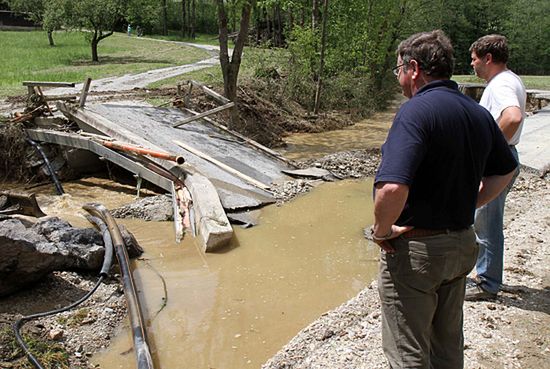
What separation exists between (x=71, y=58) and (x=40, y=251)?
28.0 m

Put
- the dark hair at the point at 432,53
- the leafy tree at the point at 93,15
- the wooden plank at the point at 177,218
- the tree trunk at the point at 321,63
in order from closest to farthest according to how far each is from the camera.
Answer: the dark hair at the point at 432,53 < the wooden plank at the point at 177,218 < the tree trunk at the point at 321,63 < the leafy tree at the point at 93,15

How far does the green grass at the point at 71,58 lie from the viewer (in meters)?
21.9

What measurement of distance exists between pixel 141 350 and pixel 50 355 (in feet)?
2.52

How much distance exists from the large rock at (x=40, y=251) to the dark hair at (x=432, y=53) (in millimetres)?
4483

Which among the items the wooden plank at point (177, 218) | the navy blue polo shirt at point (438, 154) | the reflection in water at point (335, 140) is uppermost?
the navy blue polo shirt at point (438, 154)

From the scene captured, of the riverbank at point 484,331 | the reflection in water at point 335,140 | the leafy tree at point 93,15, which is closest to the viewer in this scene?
the riverbank at point 484,331

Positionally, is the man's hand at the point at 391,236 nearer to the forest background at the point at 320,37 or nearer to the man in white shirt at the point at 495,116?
the man in white shirt at the point at 495,116

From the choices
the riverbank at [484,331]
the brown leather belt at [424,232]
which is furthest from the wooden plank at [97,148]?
the brown leather belt at [424,232]

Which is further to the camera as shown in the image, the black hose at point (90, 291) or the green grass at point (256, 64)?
the green grass at point (256, 64)

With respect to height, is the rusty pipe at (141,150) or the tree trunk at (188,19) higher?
the tree trunk at (188,19)

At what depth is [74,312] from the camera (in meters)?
5.47

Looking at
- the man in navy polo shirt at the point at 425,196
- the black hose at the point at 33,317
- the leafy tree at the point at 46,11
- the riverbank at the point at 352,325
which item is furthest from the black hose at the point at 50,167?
the leafy tree at the point at 46,11

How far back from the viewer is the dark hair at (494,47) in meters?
4.55

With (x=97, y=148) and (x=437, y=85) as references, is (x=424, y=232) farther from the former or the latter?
(x=97, y=148)
